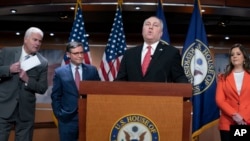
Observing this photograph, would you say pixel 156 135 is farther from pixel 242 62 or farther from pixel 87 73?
pixel 242 62

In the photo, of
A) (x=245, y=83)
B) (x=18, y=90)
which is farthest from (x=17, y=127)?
(x=245, y=83)

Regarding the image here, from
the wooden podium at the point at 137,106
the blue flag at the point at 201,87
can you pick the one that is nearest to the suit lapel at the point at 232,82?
the blue flag at the point at 201,87

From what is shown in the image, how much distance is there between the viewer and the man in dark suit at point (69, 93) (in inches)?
127

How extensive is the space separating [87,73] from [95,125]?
1.44m

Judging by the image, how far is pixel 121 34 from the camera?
476 cm

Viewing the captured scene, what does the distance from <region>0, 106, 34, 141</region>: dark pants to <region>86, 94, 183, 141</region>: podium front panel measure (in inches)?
54.4

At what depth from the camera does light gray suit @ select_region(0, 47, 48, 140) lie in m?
3.19

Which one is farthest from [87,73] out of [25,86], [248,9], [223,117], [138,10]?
[248,9]

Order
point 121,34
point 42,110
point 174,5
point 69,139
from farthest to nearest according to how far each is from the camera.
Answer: point 42,110 → point 174,5 → point 121,34 → point 69,139

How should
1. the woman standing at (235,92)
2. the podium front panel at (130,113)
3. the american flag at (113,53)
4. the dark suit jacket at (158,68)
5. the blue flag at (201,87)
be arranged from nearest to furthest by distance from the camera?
the podium front panel at (130,113), the dark suit jacket at (158,68), the woman standing at (235,92), the blue flag at (201,87), the american flag at (113,53)

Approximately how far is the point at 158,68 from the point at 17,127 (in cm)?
143

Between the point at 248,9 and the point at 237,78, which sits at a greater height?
the point at 248,9

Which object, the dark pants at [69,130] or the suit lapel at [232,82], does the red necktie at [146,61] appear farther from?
the suit lapel at [232,82]

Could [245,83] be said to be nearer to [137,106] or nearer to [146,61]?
[146,61]
